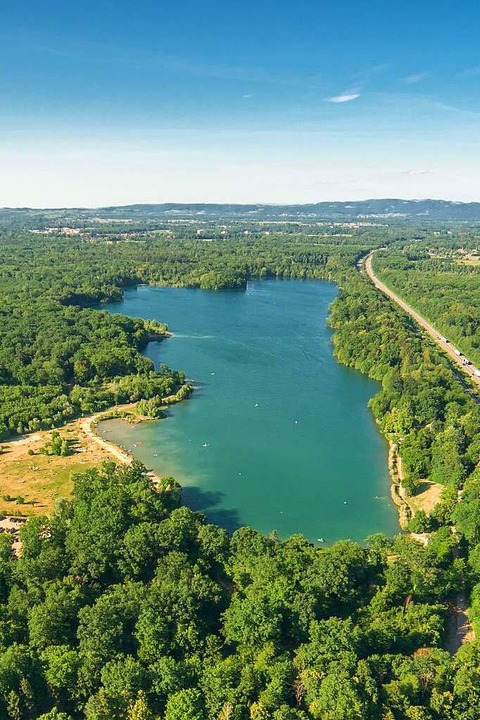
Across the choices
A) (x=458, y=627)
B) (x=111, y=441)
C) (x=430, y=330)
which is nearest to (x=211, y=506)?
(x=111, y=441)

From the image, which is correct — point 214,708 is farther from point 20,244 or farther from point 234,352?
point 20,244

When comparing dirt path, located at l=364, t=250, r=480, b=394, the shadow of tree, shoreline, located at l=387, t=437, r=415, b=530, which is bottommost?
the shadow of tree

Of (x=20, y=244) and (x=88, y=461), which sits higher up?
(x=20, y=244)

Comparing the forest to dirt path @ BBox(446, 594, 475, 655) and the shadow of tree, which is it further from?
dirt path @ BBox(446, 594, 475, 655)

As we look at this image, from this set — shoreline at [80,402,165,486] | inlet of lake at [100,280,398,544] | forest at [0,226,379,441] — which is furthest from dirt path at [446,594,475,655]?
forest at [0,226,379,441]

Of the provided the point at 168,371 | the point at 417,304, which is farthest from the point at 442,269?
the point at 168,371

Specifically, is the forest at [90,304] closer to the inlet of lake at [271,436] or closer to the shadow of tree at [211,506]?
the inlet of lake at [271,436]
